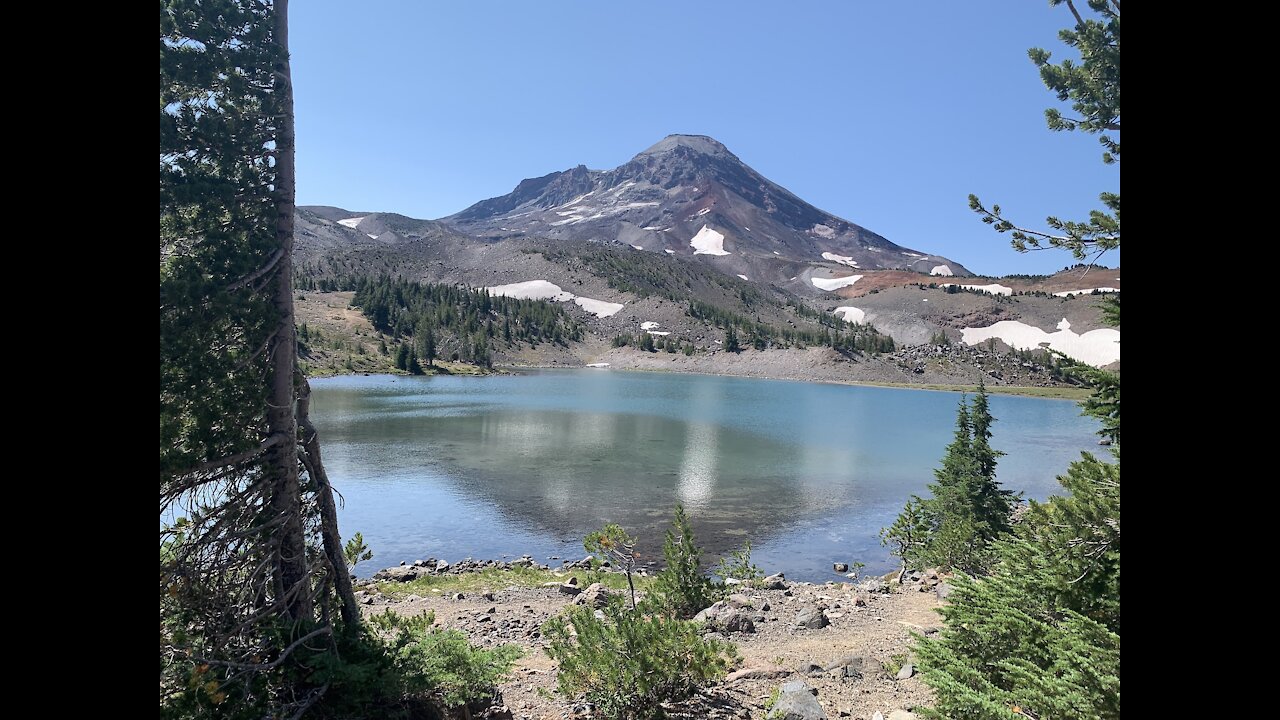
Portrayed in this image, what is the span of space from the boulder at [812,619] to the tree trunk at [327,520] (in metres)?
6.82

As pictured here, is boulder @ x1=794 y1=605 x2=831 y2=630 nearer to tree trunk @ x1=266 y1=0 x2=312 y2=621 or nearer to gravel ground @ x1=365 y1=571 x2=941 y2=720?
gravel ground @ x1=365 y1=571 x2=941 y2=720

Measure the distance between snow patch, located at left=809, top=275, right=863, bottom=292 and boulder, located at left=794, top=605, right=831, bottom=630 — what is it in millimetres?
190105

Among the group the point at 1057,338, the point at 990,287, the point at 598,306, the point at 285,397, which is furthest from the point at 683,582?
the point at 990,287

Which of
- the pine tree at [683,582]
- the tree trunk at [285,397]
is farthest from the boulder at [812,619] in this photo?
the tree trunk at [285,397]

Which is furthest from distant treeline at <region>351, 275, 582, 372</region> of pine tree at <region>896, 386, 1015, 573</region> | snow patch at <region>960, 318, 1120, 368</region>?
pine tree at <region>896, 386, 1015, 573</region>

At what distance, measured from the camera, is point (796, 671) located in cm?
729

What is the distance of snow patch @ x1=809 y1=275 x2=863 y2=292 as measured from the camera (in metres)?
194

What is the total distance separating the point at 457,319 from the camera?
109938 millimetres

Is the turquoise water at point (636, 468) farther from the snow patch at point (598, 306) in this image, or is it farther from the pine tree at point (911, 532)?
the snow patch at point (598, 306)

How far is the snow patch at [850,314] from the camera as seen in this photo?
5527 inches
